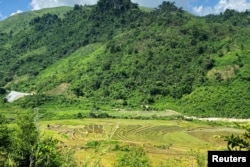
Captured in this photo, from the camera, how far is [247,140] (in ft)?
28.6

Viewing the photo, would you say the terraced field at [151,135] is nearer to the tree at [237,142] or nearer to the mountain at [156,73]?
the mountain at [156,73]

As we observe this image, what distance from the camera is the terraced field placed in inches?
3120

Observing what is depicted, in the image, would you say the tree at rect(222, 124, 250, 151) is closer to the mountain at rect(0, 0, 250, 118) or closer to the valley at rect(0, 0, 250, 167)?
the valley at rect(0, 0, 250, 167)

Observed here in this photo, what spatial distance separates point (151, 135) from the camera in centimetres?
9575

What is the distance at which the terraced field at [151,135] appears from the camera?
7925 cm

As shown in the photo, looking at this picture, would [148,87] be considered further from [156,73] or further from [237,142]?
[237,142]

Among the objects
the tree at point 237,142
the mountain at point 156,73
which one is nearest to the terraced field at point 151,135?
the mountain at point 156,73

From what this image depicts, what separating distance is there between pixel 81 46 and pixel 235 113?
9605 cm

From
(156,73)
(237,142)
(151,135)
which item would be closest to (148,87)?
(156,73)

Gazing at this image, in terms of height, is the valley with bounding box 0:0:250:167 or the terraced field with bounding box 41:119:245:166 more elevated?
the valley with bounding box 0:0:250:167

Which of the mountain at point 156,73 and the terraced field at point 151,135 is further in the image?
the mountain at point 156,73

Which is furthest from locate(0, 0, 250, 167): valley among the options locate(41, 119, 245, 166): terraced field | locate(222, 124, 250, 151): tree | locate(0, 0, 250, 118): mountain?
locate(222, 124, 250, 151): tree

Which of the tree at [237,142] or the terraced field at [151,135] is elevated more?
the tree at [237,142]

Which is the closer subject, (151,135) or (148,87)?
(151,135)
